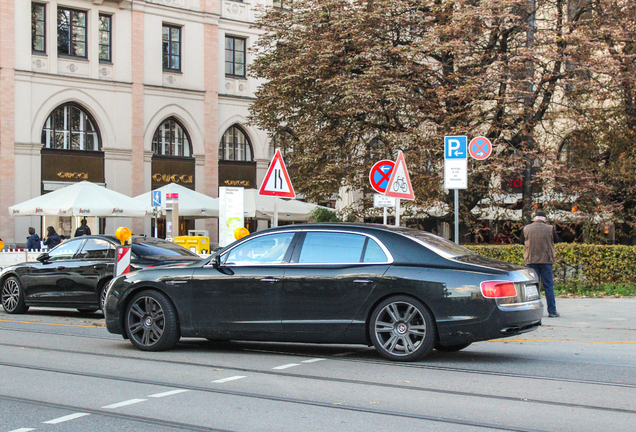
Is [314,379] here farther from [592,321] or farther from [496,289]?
[592,321]

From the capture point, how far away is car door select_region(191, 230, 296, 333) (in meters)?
9.05

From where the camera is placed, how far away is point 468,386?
7.34m

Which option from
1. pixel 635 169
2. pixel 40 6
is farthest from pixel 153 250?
pixel 40 6

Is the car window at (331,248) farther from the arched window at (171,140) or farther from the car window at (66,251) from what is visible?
the arched window at (171,140)

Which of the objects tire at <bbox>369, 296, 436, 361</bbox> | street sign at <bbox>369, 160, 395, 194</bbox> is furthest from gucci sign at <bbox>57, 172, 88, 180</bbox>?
tire at <bbox>369, 296, 436, 361</bbox>

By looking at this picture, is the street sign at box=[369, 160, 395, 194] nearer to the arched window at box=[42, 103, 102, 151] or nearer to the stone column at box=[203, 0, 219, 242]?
the arched window at box=[42, 103, 102, 151]

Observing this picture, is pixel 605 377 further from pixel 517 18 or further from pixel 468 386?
pixel 517 18

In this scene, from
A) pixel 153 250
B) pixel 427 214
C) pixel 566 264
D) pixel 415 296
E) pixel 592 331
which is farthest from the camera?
pixel 427 214

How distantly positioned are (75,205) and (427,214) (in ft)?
34.3

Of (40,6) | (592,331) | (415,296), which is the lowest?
(592,331)

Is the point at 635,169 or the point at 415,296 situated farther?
the point at 635,169

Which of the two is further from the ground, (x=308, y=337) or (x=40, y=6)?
(x=40, y=6)

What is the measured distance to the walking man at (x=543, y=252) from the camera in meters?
13.5

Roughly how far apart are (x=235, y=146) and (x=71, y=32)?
33.2 ft
